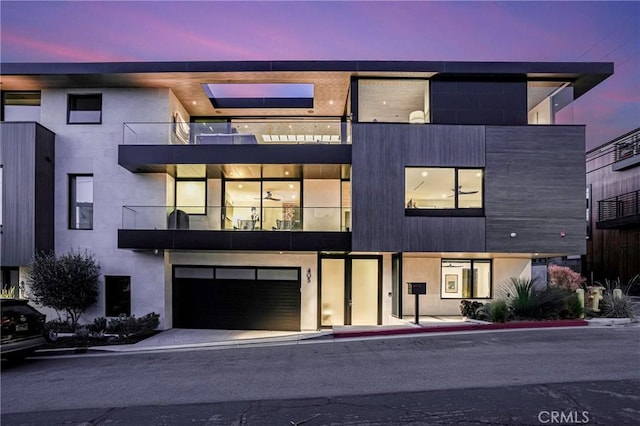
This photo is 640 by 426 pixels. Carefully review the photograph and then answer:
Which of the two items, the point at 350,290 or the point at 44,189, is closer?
the point at 44,189

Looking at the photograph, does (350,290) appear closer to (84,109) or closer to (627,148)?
(84,109)

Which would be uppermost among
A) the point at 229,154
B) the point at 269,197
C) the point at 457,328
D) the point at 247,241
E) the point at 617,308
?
the point at 229,154

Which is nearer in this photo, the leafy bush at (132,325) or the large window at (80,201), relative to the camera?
the leafy bush at (132,325)

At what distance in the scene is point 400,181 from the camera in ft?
43.5

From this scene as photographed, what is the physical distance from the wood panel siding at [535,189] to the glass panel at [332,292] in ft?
17.1

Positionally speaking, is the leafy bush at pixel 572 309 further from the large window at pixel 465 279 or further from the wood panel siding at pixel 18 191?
the wood panel siding at pixel 18 191

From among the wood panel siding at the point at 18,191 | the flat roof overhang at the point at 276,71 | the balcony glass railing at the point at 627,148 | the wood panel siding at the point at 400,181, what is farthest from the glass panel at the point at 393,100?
the balcony glass railing at the point at 627,148

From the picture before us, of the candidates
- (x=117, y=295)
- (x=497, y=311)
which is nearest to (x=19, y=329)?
(x=117, y=295)

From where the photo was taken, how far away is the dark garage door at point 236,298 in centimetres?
1459

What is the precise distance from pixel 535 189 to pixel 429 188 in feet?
11.2

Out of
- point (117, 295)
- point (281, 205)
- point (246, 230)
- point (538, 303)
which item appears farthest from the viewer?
point (281, 205)

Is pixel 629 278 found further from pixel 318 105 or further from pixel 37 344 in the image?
pixel 37 344

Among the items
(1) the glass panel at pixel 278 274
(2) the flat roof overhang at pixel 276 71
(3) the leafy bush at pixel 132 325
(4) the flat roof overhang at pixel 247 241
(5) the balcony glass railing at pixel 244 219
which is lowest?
(3) the leafy bush at pixel 132 325

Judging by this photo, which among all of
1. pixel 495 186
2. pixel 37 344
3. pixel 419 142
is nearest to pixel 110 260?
pixel 37 344
